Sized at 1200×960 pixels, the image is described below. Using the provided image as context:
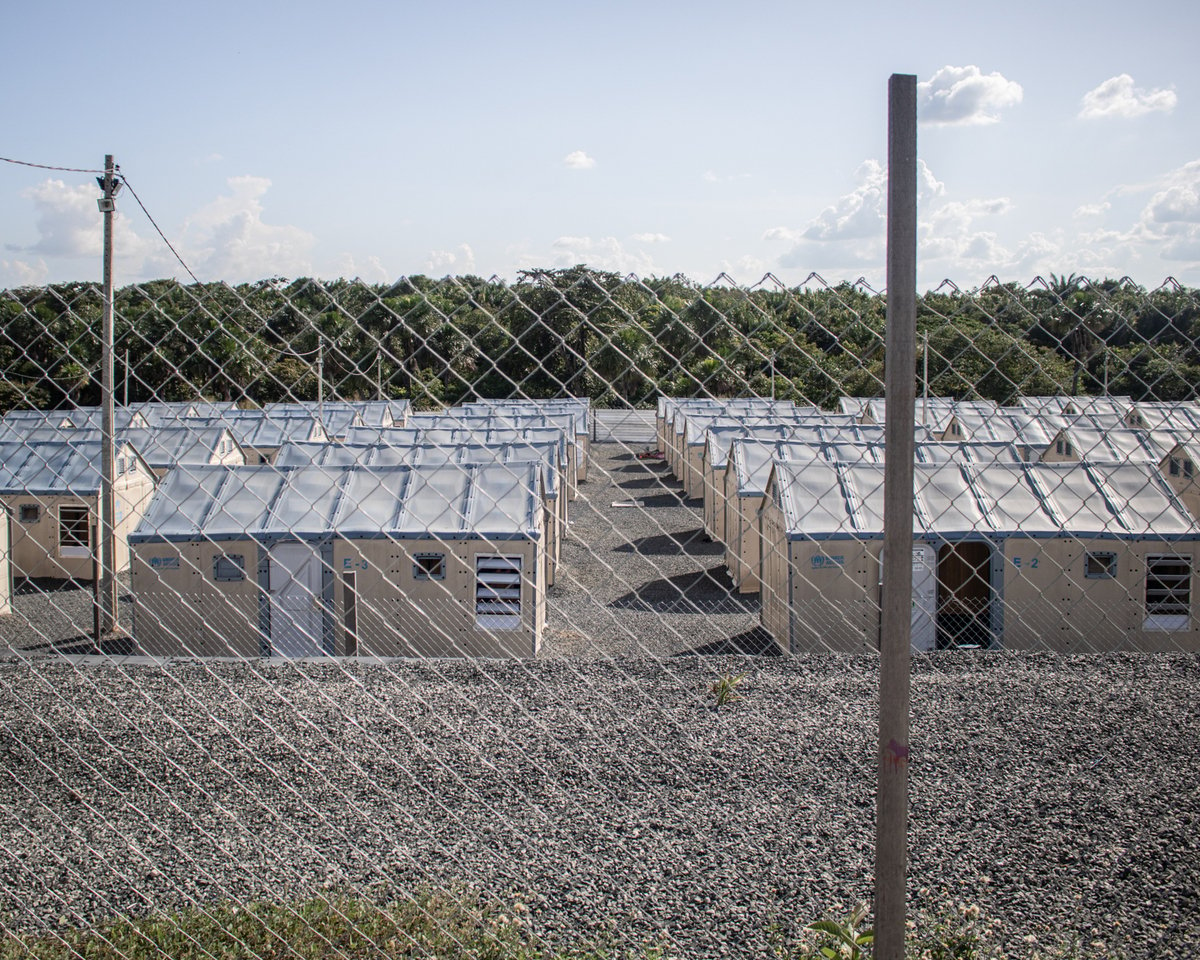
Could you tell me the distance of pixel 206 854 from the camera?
13.0 feet

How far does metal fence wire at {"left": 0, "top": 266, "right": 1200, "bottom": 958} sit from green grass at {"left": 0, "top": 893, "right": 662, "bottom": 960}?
0.03 m

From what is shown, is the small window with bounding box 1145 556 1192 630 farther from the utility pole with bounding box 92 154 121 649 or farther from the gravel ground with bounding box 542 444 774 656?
the utility pole with bounding box 92 154 121 649

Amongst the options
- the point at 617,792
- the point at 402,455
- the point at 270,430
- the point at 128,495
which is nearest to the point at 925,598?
the point at 617,792

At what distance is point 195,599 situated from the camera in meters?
9.70

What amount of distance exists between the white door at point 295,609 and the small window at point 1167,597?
7.90m

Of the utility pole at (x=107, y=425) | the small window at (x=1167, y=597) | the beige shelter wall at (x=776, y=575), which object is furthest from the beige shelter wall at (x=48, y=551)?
the small window at (x=1167, y=597)

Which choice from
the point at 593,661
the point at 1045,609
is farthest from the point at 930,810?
the point at 1045,609

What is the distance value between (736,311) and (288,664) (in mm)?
4938

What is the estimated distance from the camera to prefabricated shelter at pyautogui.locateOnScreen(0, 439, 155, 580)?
13.8m

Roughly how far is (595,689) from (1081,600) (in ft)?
17.8

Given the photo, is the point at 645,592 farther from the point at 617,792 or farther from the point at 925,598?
the point at 617,792

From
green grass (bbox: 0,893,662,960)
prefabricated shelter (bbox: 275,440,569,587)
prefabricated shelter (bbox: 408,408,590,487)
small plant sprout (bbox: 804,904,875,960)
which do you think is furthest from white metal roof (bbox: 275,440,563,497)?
small plant sprout (bbox: 804,904,875,960)

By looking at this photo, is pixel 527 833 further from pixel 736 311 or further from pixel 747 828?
pixel 736 311

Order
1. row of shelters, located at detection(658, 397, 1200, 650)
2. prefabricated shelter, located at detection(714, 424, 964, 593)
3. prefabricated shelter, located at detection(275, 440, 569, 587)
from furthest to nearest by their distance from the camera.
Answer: prefabricated shelter, located at detection(714, 424, 964, 593) → prefabricated shelter, located at detection(275, 440, 569, 587) → row of shelters, located at detection(658, 397, 1200, 650)
